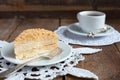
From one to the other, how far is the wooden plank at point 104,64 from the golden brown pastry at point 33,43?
0.37 feet

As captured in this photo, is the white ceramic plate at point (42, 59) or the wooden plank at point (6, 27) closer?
the white ceramic plate at point (42, 59)

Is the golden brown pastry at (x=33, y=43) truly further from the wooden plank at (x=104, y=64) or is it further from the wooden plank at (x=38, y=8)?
the wooden plank at (x=38, y=8)

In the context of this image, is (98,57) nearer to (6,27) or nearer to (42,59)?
(42,59)

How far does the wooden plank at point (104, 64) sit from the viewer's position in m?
A: 0.62

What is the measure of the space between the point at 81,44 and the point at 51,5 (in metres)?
0.80

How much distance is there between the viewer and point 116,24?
3.91 feet

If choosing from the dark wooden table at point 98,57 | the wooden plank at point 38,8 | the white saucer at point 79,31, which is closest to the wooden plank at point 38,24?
the dark wooden table at point 98,57

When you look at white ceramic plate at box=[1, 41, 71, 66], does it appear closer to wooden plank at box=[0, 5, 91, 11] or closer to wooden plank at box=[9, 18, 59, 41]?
wooden plank at box=[9, 18, 59, 41]

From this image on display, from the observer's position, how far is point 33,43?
690 mm

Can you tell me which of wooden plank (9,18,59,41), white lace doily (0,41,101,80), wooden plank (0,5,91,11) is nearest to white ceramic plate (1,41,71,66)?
white lace doily (0,41,101,80)

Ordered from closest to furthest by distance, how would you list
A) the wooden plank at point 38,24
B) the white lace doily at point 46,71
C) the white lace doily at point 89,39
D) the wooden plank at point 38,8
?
the white lace doily at point 46,71 < the white lace doily at point 89,39 < the wooden plank at point 38,24 < the wooden plank at point 38,8

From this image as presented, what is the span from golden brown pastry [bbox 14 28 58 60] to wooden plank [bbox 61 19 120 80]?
114mm

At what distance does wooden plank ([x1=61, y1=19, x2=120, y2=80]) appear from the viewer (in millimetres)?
622

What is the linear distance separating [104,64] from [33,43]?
217mm
